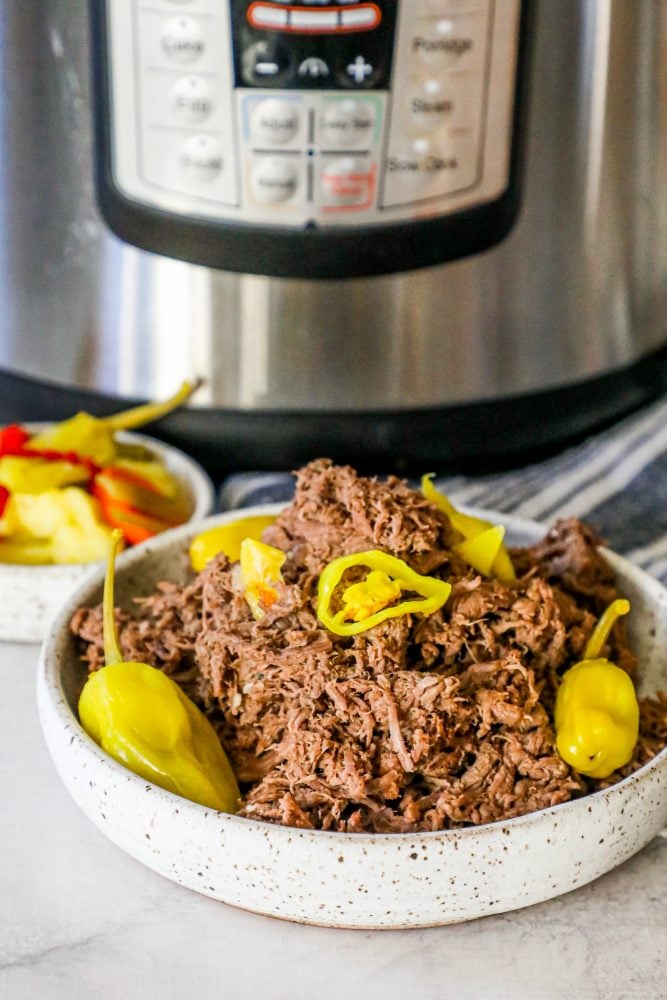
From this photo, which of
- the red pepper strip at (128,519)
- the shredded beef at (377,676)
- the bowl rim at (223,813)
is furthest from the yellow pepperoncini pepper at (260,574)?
the red pepper strip at (128,519)

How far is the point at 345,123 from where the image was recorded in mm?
892

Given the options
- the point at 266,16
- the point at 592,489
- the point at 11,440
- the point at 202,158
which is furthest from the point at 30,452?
the point at 592,489

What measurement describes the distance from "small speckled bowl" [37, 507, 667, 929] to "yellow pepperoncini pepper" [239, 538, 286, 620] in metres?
0.11

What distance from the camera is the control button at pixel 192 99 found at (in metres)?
0.89

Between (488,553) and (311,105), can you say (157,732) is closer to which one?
(488,553)

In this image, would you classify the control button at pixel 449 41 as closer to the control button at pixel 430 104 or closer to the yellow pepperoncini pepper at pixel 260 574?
the control button at pixel 430 104

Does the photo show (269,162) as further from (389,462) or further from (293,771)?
(293,771)

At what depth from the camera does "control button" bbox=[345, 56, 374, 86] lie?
34.3 inches

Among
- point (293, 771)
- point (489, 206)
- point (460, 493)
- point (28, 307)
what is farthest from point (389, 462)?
point (293, 771)

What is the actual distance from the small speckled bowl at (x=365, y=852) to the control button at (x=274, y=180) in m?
0.46

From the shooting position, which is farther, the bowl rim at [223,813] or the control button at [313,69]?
the control button at [313,69]

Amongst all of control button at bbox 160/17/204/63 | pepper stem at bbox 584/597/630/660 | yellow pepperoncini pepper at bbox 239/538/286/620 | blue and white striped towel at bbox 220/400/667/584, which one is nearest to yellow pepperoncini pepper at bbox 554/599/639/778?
pepper stem at bbox 584/597/630/660

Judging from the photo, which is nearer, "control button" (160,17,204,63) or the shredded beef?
the shredded beef

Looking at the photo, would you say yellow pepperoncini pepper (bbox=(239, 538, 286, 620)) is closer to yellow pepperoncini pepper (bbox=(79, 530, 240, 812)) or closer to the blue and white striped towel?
yellow pepperoncini pepper (bbox=(79, 530, 240, 812))
